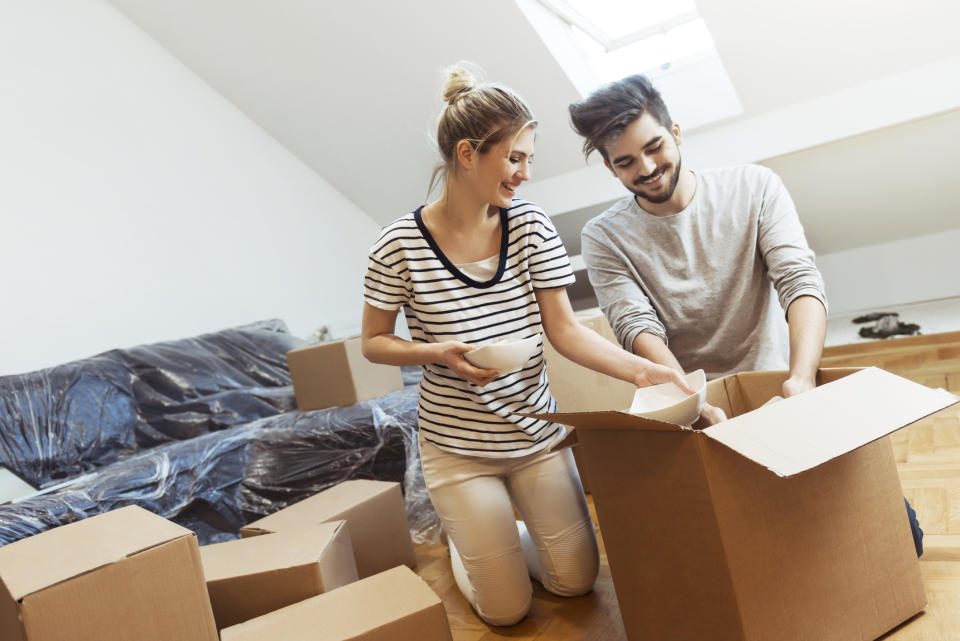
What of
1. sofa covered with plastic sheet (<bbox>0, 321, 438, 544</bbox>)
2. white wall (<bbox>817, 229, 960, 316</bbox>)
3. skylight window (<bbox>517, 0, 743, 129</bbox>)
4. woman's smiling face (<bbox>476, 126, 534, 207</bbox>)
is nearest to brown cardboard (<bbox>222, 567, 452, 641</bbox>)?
woman's smiling face (<bbox>476, 126, 534, 207</bbox>)

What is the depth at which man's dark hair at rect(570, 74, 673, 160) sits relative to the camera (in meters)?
1.50

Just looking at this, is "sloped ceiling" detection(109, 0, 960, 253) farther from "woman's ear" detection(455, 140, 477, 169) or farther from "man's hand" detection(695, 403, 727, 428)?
"man's hand" detection(695, 403, 727, 428)

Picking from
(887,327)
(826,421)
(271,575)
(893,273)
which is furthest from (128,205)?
(893,273)

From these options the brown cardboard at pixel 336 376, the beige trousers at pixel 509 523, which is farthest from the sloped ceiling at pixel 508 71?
the beige trousers at pixel 509 523

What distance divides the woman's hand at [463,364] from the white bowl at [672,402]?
0.25 metres

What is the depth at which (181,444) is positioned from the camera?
2320 mm

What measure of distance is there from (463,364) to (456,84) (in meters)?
0.56

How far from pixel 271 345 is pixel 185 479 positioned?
1046mm

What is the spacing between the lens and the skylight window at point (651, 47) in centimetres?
305

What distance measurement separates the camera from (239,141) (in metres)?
3.59

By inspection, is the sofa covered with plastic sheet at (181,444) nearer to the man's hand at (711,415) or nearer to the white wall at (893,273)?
the man's hand at (711,415)

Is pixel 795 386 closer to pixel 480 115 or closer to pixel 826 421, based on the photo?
pixel 826 421

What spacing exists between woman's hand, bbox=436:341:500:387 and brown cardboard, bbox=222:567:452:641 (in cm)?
38

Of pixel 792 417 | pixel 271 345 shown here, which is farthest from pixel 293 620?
pixel 271 345
